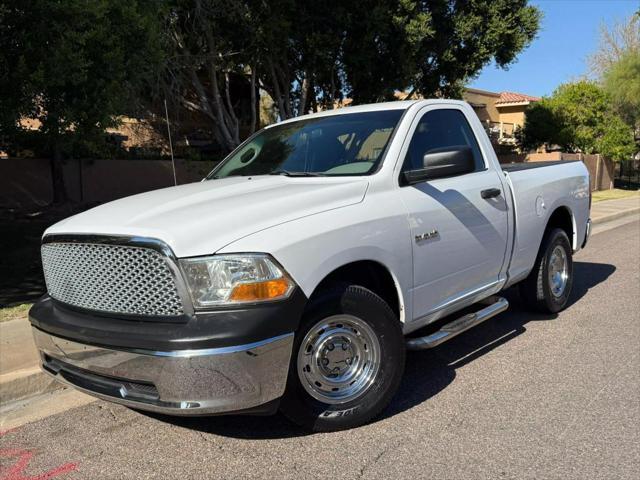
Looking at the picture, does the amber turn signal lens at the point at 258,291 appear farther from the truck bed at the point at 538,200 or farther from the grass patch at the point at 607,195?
the grass patch at the point at 607,195

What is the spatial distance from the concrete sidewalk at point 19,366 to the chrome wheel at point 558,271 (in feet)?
15.1

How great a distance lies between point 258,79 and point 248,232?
1562 cm

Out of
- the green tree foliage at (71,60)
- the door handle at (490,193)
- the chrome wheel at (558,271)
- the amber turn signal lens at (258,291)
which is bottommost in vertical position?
the chrome wheel at (558,271)

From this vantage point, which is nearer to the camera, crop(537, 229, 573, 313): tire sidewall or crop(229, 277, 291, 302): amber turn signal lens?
crop(229, 277, 291, 302): amber turn signal lens

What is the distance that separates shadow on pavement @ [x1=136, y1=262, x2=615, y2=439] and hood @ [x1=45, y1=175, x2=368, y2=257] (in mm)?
1318

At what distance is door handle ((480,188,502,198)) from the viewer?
4.43 m

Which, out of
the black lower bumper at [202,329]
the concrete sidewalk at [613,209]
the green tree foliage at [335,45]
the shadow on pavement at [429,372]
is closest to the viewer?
the black lower bumper at [202,329]

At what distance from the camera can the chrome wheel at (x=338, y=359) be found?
319 centimetres

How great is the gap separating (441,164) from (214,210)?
1531 mm

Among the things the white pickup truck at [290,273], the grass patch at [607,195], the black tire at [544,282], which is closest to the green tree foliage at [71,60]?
the white pickup truck at [290,273]

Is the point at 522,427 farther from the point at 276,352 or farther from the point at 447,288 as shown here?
the point at 276,352

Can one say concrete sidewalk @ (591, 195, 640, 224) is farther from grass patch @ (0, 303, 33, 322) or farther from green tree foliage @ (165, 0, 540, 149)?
grass patch @ (0, 303, 33, 322)

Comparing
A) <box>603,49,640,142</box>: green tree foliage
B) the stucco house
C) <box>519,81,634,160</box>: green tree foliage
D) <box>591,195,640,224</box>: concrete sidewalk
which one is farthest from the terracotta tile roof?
<box>591,195,640,224</box>: concrete sidewalk

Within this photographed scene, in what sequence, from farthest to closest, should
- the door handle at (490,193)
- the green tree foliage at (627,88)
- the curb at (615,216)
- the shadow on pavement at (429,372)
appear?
the green tree foliage at (627,88)
the curb at (615,216)
the door handle at (490,193)
the shadow on pavement at (429,372)
